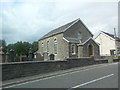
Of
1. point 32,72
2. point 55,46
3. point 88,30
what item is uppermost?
point 88,30

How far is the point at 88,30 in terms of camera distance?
1556 inches

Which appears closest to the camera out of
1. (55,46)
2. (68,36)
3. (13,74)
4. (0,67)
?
(0,67)

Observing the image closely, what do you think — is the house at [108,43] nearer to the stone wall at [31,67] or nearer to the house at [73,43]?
the house at [73,43]

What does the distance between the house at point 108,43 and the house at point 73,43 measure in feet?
32.9

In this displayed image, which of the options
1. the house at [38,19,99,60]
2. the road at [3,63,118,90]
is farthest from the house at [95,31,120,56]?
the road at [3,63,118,90]

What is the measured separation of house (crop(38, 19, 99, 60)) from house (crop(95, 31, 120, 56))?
1003 cm

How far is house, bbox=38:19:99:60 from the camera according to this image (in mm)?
32438

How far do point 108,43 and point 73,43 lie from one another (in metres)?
18.3

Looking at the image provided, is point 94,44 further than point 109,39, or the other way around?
point 109,39

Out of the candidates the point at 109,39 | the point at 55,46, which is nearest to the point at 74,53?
the point at 55,46

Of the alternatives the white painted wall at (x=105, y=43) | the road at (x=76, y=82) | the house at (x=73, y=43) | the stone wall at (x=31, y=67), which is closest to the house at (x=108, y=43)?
the white painted wall at (x=105, y=43)

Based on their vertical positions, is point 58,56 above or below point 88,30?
below

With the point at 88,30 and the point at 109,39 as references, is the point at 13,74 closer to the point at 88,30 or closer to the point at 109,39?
the point at 88,30

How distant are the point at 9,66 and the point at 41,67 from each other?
3263mm
